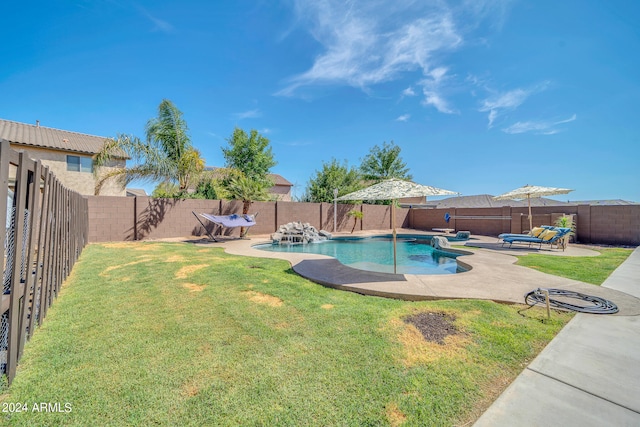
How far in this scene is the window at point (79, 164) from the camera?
15656 millimetres

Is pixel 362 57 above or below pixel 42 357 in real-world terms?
above

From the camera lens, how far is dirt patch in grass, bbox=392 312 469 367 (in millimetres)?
2413

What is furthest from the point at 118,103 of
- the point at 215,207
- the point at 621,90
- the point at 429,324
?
the point at 621,90

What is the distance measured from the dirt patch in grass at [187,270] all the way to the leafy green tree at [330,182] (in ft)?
49.0

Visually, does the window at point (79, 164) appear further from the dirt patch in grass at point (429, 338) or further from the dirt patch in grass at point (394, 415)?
the dirt patch in grass at point (394, 415)

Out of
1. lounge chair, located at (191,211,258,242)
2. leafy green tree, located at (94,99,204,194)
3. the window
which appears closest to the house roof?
the window

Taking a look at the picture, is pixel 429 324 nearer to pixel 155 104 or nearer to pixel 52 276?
pixel 52 276

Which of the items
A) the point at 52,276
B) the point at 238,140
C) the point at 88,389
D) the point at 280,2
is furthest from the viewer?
the point at 238,140

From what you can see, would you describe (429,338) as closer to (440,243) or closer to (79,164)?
(440,243)

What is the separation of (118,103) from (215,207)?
7345 millimetres

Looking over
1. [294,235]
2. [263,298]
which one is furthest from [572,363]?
[294,235]

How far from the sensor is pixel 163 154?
42.4 ft

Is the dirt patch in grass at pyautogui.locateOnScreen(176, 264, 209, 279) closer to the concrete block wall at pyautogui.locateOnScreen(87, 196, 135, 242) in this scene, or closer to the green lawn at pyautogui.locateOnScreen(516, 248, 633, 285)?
the concrete block wall at pyautogui.locateOnScreen(87, 196, 135, 242)

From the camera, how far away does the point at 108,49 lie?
9711 mm
